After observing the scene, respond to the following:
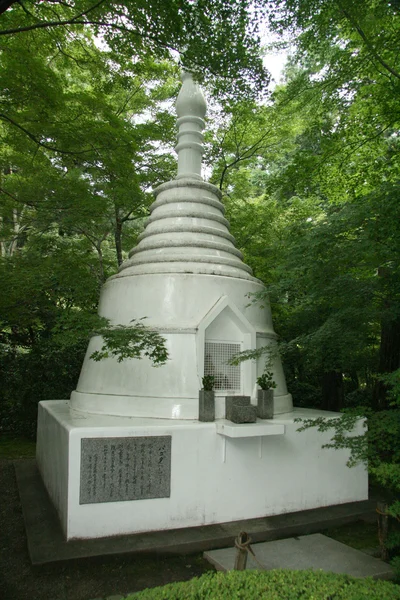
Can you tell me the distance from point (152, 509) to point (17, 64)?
27.1 ft

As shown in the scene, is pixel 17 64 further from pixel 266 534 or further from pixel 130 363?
pixel 266 534

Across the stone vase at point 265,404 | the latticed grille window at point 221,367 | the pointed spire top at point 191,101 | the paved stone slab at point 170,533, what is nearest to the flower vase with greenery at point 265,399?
the stone vase at point 265,404

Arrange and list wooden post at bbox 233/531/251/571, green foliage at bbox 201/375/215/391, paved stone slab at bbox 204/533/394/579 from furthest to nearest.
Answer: green foliage at bbox 201/375/215/391
paved stone slab at bbox 204/533/394/579
wooden post at bbox 233/531/251/571

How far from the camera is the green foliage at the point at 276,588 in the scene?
326cm

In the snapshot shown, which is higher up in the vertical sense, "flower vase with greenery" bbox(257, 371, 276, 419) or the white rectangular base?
"flower vase with greenery" bbox(257, 371, 276, 419)

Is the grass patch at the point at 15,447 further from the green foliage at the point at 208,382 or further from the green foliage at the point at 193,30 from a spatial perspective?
the green foliage at the point at 193,30

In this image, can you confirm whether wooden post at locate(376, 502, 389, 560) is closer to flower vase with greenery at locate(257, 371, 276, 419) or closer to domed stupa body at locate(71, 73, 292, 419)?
flower vase with greenery at locate(257, 371, 276, 419)

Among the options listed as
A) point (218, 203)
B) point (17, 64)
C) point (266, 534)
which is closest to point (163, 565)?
point (266, 534)

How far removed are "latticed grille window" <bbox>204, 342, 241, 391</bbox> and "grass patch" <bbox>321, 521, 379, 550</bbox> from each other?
3.05 meters

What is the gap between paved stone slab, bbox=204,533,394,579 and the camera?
5633 mm

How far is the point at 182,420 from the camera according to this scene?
25.9 feet

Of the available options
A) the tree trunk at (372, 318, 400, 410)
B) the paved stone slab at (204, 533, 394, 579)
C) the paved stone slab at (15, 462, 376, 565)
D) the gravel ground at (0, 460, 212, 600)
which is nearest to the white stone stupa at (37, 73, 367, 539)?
the paved stone slab at (15, 462, 376, 565)

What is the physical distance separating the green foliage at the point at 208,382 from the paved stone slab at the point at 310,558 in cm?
267

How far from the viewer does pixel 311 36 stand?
791 cm
